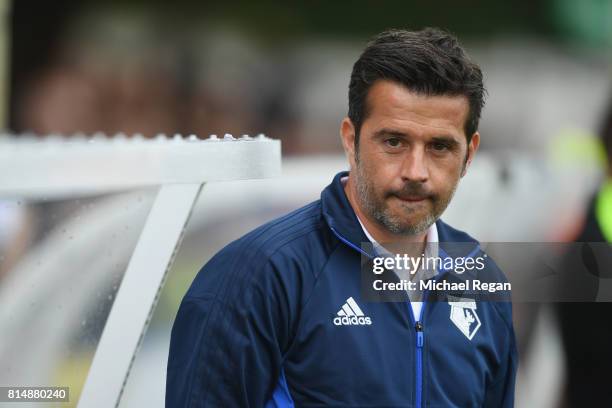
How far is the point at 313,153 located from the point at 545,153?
1.61 metres

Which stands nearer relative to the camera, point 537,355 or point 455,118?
point 455,118

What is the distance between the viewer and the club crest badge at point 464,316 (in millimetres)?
1685

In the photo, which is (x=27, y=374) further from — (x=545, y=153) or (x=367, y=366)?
(x=545, y=153)

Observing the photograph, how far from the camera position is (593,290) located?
273 cm

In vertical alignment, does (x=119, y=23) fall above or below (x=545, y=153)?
above

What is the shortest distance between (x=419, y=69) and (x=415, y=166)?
15cm

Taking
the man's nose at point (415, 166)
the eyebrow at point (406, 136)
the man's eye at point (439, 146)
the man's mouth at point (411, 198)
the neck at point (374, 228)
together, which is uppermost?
the eyebrow at point (406, 136)

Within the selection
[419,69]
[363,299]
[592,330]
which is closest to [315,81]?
[592,330]

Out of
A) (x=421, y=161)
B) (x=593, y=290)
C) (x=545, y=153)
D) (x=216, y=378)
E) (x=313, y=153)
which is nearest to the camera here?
(x=216, y=378)

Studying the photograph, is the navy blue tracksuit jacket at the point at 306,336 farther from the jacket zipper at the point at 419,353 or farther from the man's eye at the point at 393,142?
the man's eye at the point at 393,142

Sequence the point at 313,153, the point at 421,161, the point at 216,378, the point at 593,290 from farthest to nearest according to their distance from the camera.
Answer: the point at 313,153 < the point at 593,290 < the point at 421,161 < the point at 216,378

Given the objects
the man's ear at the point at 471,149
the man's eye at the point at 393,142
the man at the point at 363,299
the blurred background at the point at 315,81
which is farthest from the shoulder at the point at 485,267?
the blurred background at the point at 315,81

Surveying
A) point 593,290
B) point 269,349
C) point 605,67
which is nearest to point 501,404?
point 269,349

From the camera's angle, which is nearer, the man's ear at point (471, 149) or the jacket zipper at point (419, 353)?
the jacket zipper at point (419, 353)
